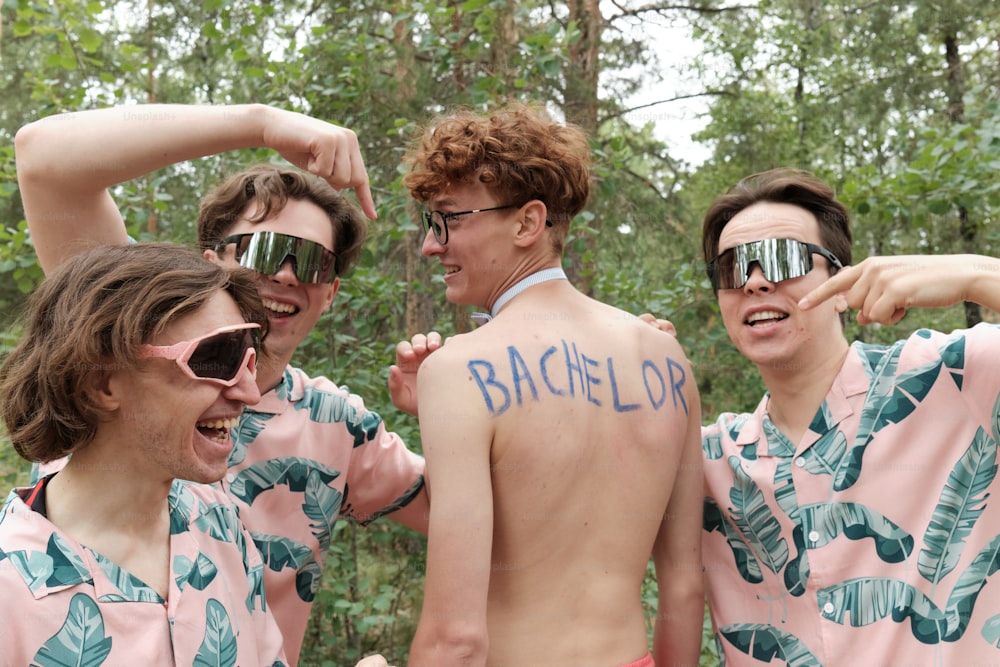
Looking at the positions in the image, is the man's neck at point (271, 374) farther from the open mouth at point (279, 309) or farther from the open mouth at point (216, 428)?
the open mouth at point (216, 428)

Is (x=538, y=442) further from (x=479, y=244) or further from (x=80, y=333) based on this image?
(x=80, y=333)

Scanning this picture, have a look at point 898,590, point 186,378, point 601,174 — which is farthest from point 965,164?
point 186,378

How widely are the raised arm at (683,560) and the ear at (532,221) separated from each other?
743mm

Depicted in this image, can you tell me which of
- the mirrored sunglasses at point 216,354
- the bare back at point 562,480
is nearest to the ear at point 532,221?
the bare back at point 562,480

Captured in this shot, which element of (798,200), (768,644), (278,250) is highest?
(798,200)

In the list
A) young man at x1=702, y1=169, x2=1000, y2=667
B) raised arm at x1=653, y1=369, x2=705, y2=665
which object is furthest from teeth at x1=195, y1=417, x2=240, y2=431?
young man at x1=702, y1=169, x2=1000, y2=667

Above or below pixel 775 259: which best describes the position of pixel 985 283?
above

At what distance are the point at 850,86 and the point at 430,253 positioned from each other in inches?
549

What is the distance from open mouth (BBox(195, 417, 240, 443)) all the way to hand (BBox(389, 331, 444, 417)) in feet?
3.29

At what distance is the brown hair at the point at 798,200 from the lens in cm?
335

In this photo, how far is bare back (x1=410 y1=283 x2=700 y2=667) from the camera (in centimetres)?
258

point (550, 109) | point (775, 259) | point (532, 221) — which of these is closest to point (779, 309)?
point (775, 259)

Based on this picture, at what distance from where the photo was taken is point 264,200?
3371 millimetres

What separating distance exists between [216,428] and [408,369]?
116 centimetres
